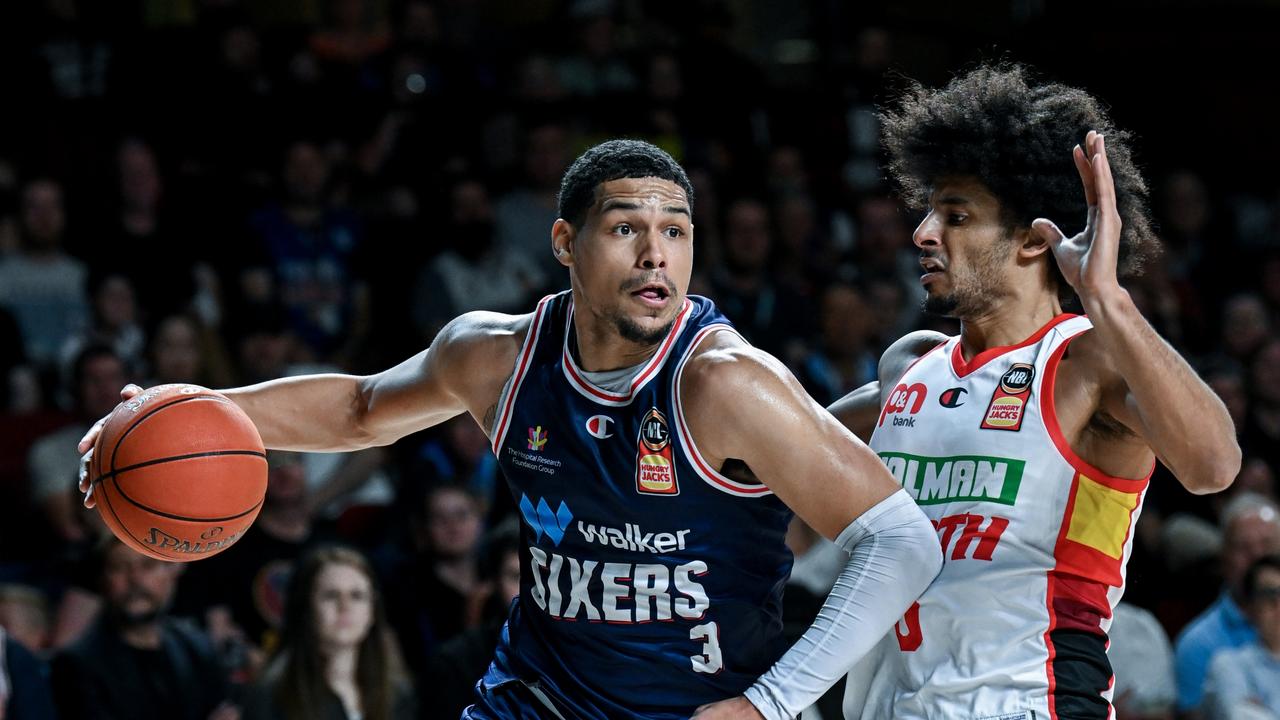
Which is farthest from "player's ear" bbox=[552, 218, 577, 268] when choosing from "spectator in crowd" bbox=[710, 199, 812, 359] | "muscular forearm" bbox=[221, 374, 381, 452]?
"spectator in crowd" bbox=[710, 199, 812, 359]

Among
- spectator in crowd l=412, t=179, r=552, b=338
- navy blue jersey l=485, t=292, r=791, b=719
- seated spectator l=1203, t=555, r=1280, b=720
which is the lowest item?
seated spectator l=1203, t=555, r=1280, b=720

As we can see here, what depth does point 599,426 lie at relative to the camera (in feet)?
12.3

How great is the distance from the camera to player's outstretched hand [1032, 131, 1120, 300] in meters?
3.33

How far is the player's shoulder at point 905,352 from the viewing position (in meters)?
4.16

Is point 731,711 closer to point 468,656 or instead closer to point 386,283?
point 468,656

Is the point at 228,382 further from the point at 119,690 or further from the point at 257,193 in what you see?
the point at 119,690

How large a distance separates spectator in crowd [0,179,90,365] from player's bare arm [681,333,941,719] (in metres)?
5.91

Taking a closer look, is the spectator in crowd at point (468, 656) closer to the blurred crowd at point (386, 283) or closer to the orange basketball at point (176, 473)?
the blurred crowd at point (386, 283)

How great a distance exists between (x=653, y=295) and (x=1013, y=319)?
3.02 feet

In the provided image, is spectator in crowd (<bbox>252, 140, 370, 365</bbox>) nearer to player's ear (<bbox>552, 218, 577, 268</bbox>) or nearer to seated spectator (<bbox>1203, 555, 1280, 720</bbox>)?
seated spectator (<bbox>1203, 555, 1280, 720</bbox>)

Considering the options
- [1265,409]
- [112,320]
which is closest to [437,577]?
[112,320]

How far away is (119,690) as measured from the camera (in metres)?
6.08

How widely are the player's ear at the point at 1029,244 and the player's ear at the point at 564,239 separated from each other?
1.14m

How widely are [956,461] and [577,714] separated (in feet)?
3.63
